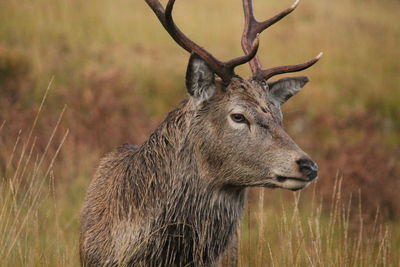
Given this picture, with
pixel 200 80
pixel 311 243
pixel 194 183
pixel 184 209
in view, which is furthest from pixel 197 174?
pixel 311 243

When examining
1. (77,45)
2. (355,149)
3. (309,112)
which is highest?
(77,45)

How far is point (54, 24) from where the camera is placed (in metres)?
14.8

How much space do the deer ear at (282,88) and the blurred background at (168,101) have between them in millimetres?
1138

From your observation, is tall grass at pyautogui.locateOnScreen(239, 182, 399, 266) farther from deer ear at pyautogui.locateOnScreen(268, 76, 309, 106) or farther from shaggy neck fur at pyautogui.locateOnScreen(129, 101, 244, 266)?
deer ear at pyautogui.locateOnScreen(268, 76, 309, 106)

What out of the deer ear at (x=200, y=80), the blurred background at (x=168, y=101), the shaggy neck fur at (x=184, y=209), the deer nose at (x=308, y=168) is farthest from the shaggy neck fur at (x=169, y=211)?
the blurred background at (x=168, y=101)

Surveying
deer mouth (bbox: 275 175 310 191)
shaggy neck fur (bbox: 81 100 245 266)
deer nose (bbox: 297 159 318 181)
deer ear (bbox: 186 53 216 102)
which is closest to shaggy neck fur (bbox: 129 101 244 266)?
shaggy neck fur (bbox: 81 100 245 266)

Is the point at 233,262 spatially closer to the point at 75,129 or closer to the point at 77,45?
the point at 75,129

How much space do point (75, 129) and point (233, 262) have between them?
605cm

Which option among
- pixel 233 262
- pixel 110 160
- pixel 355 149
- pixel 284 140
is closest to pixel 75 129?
pixel 355 149

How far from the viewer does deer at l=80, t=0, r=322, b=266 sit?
4645mm

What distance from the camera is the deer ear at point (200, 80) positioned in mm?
4668

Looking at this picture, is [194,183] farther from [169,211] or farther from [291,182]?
[291,182]

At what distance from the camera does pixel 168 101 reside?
44.1 ft

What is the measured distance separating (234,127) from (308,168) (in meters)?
0.60
